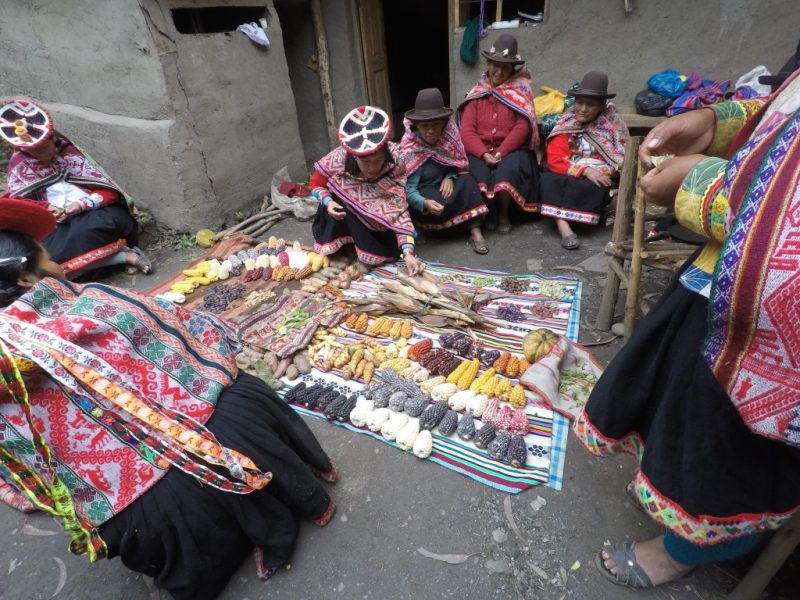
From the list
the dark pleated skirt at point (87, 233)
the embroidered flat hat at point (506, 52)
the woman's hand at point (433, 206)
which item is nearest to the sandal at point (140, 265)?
the dark pleated skirt at point (87, 233)

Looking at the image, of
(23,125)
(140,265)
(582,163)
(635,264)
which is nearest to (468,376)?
(635,264)

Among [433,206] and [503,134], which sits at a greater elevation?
[503,134]

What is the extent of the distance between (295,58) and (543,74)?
4060 millimetres

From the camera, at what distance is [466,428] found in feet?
8.33

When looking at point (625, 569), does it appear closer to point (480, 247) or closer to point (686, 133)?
point (686, 133)

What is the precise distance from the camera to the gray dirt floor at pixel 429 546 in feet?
6.26

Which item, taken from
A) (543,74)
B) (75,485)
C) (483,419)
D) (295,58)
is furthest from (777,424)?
(295,58)

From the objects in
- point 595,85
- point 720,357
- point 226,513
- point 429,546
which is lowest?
point 429,546

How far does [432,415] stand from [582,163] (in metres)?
3.45

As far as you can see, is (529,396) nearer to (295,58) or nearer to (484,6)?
(484,6)

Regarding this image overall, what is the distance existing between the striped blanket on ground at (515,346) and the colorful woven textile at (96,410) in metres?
1.20

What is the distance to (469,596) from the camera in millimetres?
1894

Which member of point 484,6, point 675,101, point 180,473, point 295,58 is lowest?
point 180,473

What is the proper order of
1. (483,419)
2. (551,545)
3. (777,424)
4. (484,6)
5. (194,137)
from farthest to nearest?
(484,6) < (194,137) < (483,419) < (551,545) < (777,424)
